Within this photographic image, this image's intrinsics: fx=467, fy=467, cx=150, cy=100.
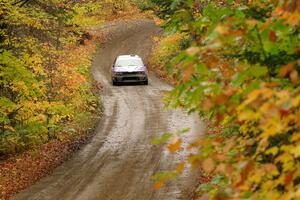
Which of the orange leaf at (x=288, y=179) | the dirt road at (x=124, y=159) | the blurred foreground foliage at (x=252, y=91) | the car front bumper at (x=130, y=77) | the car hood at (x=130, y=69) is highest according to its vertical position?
the blurred foreground foliage at (x=252, y=91)

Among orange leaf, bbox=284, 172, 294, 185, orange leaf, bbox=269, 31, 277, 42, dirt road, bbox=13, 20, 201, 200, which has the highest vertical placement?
orange leaf, bbox=269, 31, 277, 42

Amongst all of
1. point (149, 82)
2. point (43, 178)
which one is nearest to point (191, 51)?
point (43, 178)

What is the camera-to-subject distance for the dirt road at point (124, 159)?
39.4ft

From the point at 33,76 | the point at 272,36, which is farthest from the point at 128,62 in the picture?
the point at 272,36

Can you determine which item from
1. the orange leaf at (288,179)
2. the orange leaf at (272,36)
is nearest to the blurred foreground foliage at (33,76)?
the orange leaf at (272,36)

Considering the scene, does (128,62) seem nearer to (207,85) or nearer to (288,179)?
(207,85)

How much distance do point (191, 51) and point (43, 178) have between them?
37.5 ft

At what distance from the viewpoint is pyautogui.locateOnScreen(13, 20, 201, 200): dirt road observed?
39.4 ft

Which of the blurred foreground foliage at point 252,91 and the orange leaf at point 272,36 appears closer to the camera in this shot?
the blurred foreground foliage at point 252,91

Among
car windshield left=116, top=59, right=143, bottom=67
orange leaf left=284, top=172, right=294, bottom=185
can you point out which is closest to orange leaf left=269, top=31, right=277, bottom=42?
orange leaf left=284, top=172, right=294, bottom=185

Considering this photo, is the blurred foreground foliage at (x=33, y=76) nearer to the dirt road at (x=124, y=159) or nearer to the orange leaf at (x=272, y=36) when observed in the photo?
the dirt road at (x=124, y=159)

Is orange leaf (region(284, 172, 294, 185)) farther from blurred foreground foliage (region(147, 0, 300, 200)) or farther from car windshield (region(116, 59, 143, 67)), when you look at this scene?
car windshield (region(116, 59, 143, 67))

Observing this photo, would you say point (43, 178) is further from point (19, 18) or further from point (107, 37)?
point (107, 37)

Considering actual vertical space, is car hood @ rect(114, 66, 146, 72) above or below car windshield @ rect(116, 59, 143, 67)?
below
